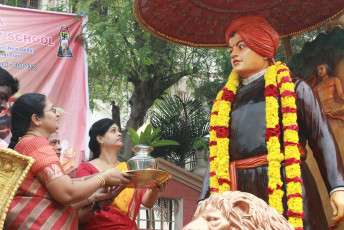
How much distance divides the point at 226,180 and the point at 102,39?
684 cm

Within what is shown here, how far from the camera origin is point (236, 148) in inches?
141

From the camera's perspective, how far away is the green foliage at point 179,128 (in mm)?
10602

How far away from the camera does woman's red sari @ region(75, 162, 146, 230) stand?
3895 millimetres

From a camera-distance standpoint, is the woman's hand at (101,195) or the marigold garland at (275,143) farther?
the woman's hand at (101,195)

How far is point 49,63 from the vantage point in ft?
25.7

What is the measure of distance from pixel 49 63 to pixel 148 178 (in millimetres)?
4838

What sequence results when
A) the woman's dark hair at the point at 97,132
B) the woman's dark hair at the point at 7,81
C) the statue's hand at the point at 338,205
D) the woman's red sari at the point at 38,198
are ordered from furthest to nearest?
the woman's dark hair at the point at 97,132
the woman's dark hair at the point at 7,81
the statue's hand at the point at 338,205
the woman's red sari at the point at 38,198

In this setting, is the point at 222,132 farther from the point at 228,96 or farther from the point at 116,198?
the point at 116,198

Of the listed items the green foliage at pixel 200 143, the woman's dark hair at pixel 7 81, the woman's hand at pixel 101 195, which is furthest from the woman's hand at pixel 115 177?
the green foliage at pixel 200 143

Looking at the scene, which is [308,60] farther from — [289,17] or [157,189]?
[157,189]

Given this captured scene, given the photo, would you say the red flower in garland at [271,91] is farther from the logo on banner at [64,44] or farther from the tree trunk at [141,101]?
the tree trunk at [141,101]

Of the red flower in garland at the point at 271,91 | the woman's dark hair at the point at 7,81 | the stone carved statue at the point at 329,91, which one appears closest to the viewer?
the woman's dark hair at the point at 7,81

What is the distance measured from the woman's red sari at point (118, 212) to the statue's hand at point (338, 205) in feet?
5.30

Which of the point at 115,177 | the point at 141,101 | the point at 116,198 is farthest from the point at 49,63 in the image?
the point at 115,177
